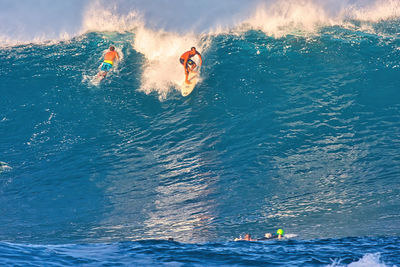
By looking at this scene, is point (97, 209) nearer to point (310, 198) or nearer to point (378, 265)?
point (310, 198)

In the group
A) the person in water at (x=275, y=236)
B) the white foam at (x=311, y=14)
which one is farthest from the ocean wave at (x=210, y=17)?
the person in water at (x=275, y=236)

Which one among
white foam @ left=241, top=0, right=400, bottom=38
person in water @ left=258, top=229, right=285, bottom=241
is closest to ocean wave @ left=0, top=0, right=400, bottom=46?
white foam @ left=241, top=0, right=400, bottom=38

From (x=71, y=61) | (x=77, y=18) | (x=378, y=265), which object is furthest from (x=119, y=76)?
(x=378, y=265)

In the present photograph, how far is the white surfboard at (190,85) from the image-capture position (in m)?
16.8

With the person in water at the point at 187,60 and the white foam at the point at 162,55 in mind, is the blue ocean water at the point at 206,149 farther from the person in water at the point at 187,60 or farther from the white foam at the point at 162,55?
the person in water at the point at 187,60

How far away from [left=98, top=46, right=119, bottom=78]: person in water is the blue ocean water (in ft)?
1.10

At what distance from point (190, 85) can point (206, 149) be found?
122 inches

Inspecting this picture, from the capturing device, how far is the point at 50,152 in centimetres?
1523

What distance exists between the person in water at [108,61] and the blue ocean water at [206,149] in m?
0.33

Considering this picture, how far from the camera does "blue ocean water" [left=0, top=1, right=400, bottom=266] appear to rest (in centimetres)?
1089

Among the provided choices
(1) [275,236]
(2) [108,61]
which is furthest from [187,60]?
(1) [275,236]

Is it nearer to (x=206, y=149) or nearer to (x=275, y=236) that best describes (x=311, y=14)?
(x=206, y=149)

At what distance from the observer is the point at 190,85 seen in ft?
55.6

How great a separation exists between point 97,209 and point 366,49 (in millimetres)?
10403
